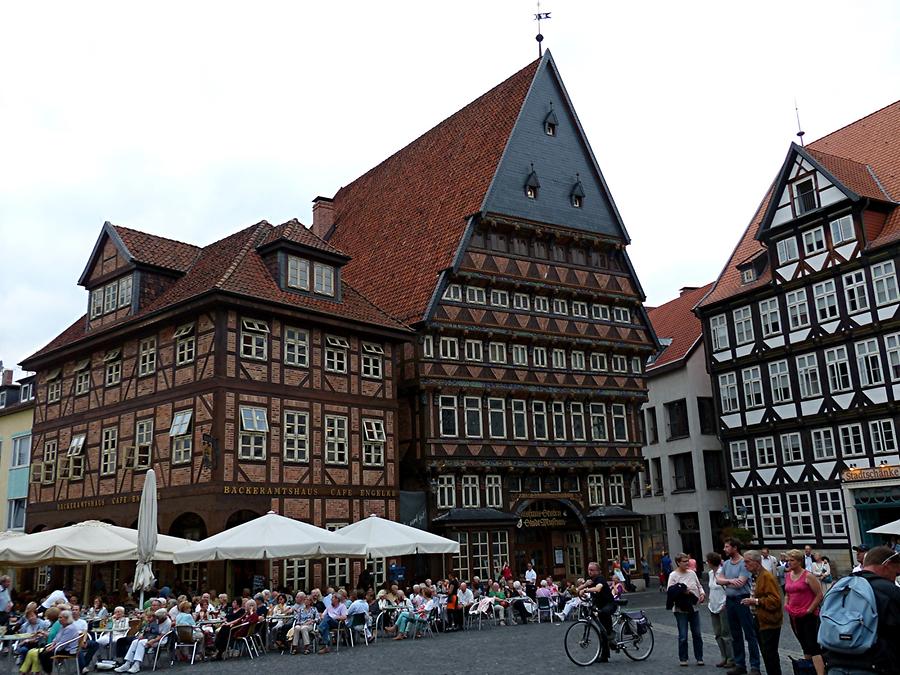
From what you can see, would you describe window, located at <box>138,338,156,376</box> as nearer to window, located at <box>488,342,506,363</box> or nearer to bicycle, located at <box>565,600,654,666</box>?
window, located at <box>488,342,506,363</box>

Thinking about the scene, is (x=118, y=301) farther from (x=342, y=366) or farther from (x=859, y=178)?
(x=859, y=178)

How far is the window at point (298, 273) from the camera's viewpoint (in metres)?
28.0

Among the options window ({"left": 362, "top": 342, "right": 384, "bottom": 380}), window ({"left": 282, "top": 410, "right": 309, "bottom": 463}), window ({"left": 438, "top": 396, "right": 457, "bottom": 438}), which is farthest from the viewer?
window ({"left": 438, "top": 396, "right": 457, "bottom": 438})

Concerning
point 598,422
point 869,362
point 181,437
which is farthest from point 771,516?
point 181,437

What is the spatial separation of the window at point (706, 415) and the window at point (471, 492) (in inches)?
556

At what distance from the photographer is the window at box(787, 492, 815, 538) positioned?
1385 inches

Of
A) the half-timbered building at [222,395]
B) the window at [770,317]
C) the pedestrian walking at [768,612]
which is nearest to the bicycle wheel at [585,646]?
the pedestrian walking at [768,612]

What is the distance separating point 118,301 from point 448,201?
1324cm

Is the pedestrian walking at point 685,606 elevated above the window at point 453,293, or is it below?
below

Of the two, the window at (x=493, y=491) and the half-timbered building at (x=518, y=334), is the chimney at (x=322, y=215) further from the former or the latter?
the window at (x=493, y=491)

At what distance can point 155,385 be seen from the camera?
27.0m

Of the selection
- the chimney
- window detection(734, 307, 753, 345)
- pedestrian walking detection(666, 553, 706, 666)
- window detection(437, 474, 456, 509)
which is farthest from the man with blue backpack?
the chimney

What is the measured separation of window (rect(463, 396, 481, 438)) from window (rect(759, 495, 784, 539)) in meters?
13.8

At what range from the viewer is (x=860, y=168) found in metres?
36.4
